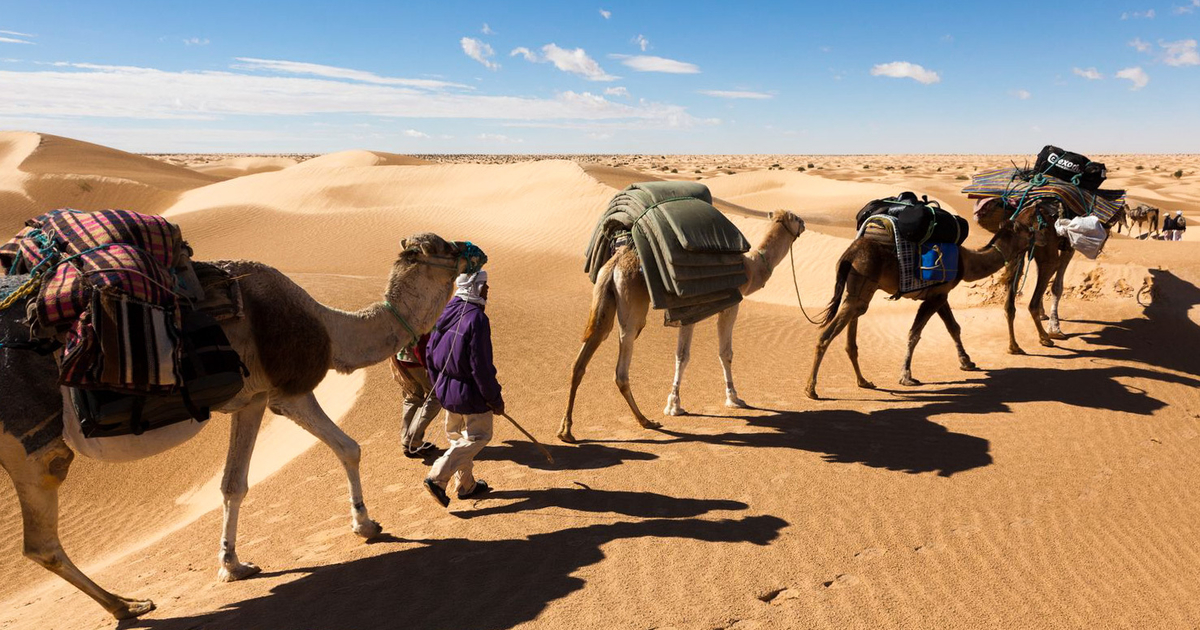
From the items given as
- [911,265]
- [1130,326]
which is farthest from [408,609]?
[1130,326]

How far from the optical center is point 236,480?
4.44m

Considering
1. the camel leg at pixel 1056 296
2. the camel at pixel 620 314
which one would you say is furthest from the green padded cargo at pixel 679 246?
the camel leg at pixel 1056 296

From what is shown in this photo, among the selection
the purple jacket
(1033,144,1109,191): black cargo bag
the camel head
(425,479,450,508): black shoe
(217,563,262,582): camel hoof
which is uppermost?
(1033,144,1109,191): black cargo bag

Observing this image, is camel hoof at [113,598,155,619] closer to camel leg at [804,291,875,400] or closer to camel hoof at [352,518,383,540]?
camel hoof at [352,518,383,540]

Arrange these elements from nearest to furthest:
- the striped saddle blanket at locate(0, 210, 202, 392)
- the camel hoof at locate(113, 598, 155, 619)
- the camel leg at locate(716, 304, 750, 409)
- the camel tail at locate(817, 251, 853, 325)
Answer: the striped saddle blanket at locate(0, 210, 202, 392), the camel hoof at locate(113, 598, 155, 619), the camel leg at locate(716, 304, 750, 409), the camel tail at locate(817, 251, 853, 325)

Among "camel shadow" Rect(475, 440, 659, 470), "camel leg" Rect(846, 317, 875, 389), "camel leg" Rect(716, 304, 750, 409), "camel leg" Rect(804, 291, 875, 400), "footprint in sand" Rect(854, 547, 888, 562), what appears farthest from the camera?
"camel leg" Rect(846, 317, 875, 389)

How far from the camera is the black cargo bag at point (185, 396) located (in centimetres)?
354

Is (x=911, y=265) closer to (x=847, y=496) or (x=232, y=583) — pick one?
(x=847, y=496)

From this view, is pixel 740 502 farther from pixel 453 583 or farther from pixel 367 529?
pixel 367 529

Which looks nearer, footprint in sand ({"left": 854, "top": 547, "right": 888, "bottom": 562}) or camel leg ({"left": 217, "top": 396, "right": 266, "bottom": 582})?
camel leg ({"left": 217, "top": 396, "right": 266, "bottom": 582})

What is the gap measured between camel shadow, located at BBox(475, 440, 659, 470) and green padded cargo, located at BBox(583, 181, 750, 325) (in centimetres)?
139

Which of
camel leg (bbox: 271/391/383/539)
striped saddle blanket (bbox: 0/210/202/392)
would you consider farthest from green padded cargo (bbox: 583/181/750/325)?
striped saddle blanket (bbox: 0/210/202/392)

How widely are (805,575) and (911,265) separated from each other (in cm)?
513

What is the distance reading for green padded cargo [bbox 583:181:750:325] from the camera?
6.73 metres
